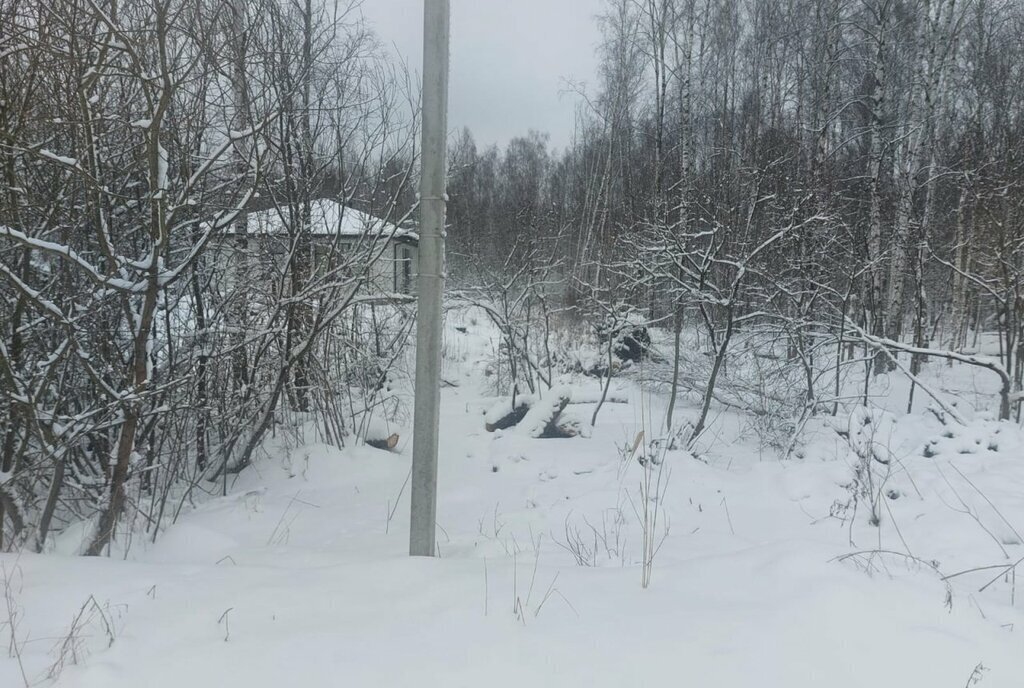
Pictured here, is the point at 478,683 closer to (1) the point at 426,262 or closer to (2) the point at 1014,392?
(1) the point at 426,262

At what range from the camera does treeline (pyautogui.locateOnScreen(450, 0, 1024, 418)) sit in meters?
7.80

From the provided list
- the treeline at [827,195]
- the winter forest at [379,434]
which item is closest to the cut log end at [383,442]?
the winter forest at [379,434]

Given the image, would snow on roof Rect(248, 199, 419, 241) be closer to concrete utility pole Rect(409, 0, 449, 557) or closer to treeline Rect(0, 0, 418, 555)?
treeline Rect(0, 0, 418, 555)

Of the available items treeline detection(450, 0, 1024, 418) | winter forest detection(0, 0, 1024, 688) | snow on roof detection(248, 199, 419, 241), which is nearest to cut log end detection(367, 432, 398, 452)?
winter forest detection(0, 0, 1024, 688)

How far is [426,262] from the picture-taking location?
3469mm

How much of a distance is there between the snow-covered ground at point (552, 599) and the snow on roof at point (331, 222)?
280 cm

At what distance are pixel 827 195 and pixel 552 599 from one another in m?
7.94

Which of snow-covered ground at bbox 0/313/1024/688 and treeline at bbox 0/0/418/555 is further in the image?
treeline at bbox 0/0/418/555

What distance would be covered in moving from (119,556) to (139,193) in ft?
8.32

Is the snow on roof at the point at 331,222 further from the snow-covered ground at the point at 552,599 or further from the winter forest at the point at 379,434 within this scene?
the snow-covered ground at the point at 552,599

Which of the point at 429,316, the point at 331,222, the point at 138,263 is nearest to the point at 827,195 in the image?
the point at 331,222

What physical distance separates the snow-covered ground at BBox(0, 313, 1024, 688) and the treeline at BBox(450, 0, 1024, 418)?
3117 millimetres

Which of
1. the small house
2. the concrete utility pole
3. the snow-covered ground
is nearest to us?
the snow-covered ground

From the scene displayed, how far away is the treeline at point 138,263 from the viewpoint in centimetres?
373
